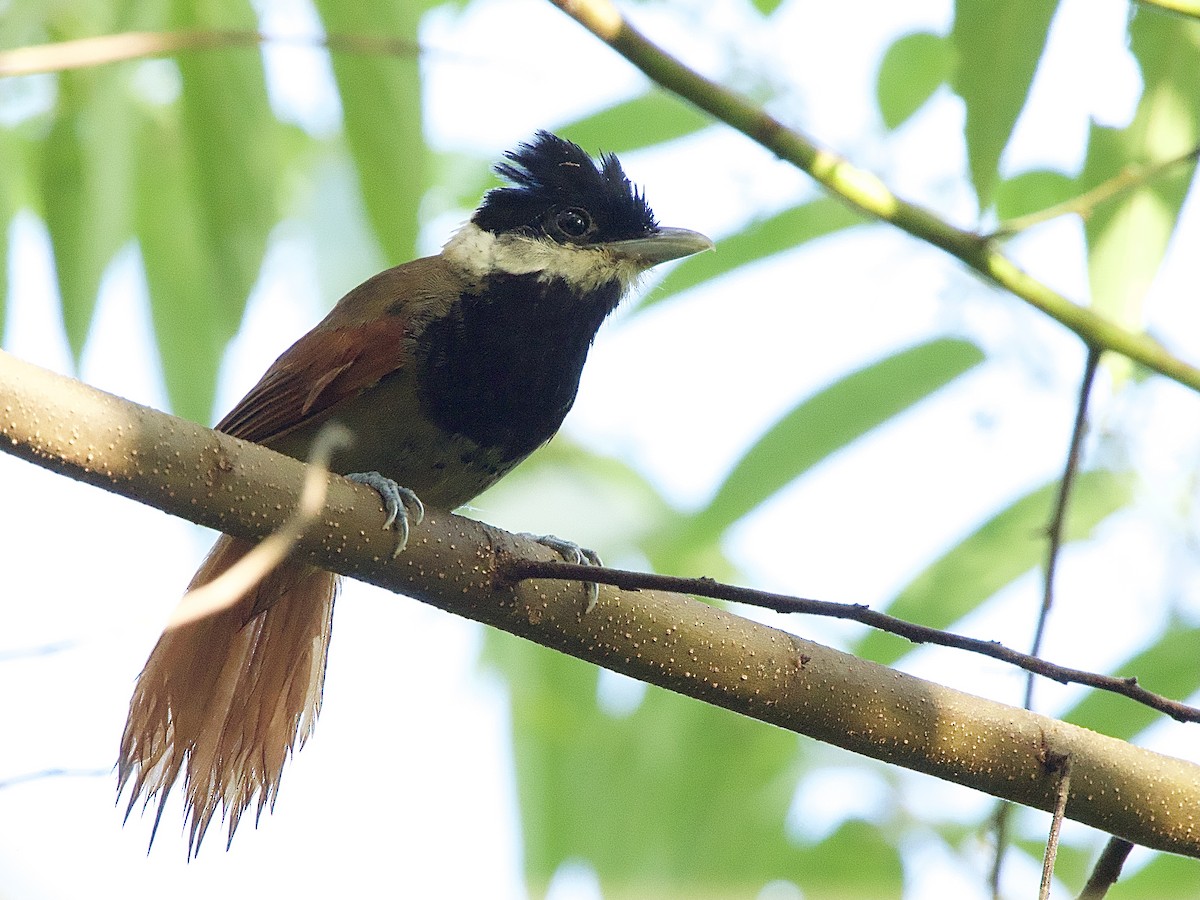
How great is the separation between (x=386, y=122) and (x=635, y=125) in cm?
85

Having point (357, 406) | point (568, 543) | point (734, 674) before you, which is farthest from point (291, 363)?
point (734, 674)

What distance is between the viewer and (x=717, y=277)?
11.3 feet

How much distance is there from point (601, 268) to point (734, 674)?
1647mm

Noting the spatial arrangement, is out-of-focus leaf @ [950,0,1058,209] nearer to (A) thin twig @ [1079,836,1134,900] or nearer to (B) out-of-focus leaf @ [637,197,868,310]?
(B) out-of-focus leaf @ [637,197,868,310]

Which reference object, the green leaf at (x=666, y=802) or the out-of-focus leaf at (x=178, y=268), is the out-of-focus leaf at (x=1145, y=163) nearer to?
the green leaf at (x=666, y=802)

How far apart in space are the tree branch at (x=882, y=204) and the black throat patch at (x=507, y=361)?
2.63 feet

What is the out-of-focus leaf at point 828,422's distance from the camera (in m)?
3.05

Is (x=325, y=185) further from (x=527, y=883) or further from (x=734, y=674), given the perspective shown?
(x=734, y=674)

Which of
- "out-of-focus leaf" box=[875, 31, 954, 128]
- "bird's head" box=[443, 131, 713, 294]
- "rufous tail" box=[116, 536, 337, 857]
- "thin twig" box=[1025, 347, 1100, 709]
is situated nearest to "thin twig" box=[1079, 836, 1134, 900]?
"thin twig" box=[1025, 347, 1100, 709]

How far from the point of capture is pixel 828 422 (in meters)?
3.10

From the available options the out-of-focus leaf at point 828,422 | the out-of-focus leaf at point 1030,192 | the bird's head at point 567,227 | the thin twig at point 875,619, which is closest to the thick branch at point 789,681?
the thin twig at point 875,619

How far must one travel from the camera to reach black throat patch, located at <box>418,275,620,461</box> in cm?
285

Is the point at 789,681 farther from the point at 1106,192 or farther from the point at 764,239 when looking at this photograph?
the point at 764,239

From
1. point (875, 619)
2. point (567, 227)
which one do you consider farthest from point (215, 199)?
point (875, 619)
